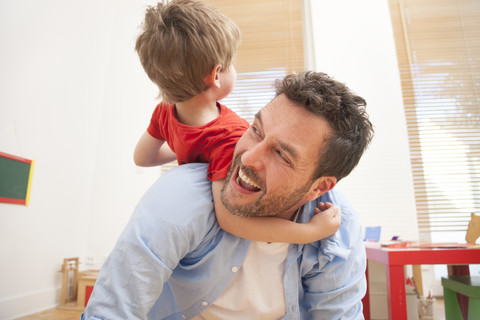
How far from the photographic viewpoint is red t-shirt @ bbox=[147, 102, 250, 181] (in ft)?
3.57

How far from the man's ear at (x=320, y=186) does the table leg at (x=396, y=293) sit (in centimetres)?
62

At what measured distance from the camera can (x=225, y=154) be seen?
3.58 feet

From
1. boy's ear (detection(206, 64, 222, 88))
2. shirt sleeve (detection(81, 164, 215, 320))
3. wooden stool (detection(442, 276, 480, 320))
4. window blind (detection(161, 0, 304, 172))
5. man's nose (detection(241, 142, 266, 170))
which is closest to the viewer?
shirt sleeve (detection(81, 164, 215, 320))

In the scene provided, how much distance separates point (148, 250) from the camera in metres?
0.87

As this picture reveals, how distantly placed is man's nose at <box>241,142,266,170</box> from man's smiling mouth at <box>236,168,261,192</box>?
4cm

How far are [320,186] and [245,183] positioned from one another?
0.81 ft

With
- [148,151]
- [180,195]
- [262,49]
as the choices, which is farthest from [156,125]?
[262,49]

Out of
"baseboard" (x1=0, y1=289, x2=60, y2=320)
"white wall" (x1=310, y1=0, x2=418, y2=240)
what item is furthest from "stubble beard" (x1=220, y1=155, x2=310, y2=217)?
"white wall" (x1=310, y1=0, x2=418, y2=240)

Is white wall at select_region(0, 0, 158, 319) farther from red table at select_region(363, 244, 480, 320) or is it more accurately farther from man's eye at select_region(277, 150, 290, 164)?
red table at select_region(363, 244, 480, 320)

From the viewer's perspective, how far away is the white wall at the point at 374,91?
11.7 ft

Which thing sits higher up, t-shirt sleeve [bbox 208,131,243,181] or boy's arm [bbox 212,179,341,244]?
t-shirt sleeve [bbox 208,131,243,181]

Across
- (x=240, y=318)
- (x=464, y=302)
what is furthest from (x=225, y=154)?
(x=464, y=302)

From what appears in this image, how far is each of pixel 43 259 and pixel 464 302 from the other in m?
3.04

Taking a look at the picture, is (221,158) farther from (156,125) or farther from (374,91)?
(374,91)
